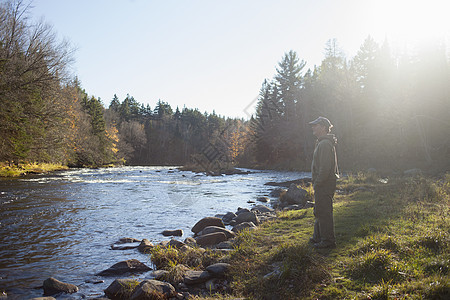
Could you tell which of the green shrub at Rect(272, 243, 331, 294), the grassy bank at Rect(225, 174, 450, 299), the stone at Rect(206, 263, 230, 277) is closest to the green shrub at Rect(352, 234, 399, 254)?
the grassy bank at Rect(225, 174, 450, 299)

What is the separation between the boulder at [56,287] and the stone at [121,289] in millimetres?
687

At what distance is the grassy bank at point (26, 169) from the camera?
24.9 metres

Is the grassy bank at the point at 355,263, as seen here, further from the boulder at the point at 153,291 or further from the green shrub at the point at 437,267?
the boulder at the point at 153,291

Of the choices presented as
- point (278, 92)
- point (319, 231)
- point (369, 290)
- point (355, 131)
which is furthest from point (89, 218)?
point (278, 92)

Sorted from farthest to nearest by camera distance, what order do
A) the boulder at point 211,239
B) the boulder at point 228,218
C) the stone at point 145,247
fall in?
the boulder at point 228,218
the boulder at point 211,239
the stone at point 145,247

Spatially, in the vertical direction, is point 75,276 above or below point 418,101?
below

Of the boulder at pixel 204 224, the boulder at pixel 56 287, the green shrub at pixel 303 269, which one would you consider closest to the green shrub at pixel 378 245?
the green shrub at pixel 303 269

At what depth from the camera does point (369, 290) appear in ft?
11.3

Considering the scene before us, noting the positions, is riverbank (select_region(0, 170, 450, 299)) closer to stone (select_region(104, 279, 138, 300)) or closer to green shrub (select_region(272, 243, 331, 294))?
green shrub (select_region(272, 243, 331, 294))

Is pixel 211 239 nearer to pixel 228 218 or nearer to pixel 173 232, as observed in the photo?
pixel 173 232

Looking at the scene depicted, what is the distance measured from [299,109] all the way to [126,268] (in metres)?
44.4

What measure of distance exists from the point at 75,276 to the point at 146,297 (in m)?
2.22

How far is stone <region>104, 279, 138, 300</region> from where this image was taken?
4512 mm

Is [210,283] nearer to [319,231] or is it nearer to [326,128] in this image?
[319,231]
